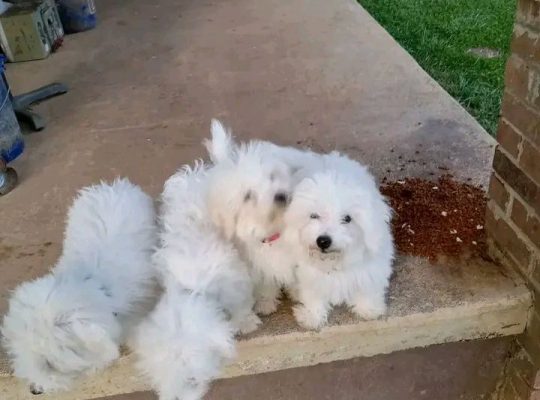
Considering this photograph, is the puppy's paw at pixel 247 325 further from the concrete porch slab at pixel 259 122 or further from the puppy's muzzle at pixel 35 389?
the puppy's muzzle at pixel 35 389

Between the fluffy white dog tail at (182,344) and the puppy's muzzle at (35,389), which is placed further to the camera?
the puppy's muzzle at (35,389)

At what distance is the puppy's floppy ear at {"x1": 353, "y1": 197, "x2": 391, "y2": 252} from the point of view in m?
1.75

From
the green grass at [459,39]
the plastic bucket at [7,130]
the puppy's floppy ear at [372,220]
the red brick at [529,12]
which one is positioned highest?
the red brick at [529,12]

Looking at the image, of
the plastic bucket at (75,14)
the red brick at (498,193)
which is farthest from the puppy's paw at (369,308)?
the plastic bucket at (75,14)

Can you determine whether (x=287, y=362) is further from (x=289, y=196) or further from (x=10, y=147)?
(x=10, y=147)

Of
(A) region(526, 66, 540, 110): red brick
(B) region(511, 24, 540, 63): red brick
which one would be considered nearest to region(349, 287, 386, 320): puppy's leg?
(A) region(526, 66, 540, 110): red brick

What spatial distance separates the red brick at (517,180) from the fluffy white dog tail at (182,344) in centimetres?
104

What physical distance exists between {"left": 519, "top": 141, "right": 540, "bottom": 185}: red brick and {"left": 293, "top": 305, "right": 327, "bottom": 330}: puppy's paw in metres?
0.79

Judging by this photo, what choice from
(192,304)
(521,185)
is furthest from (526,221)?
(192,304)

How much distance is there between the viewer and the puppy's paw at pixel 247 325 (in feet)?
6.52

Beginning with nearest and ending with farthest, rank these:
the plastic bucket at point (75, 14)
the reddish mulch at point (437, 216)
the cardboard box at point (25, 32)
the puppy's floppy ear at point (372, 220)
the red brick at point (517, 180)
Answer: the puppy's floppy ear at point (372, 220) < the red brick at point (517, 180) < the reddish mulch at point (437, 216) < the cardboard box at point (25, 32) < the plastic bucket at point (75, 14)

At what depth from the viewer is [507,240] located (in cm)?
218

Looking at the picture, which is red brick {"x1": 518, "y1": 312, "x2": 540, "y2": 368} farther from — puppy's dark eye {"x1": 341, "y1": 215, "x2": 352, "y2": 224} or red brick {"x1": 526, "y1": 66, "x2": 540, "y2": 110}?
puppy's dark eye {"x1": 341, "y1": 215, "x2": 352, "y2": 224}

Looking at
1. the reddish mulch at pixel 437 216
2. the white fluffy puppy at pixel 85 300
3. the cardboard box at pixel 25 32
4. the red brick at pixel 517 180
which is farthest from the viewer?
the cardboard box at pixel 25 32
